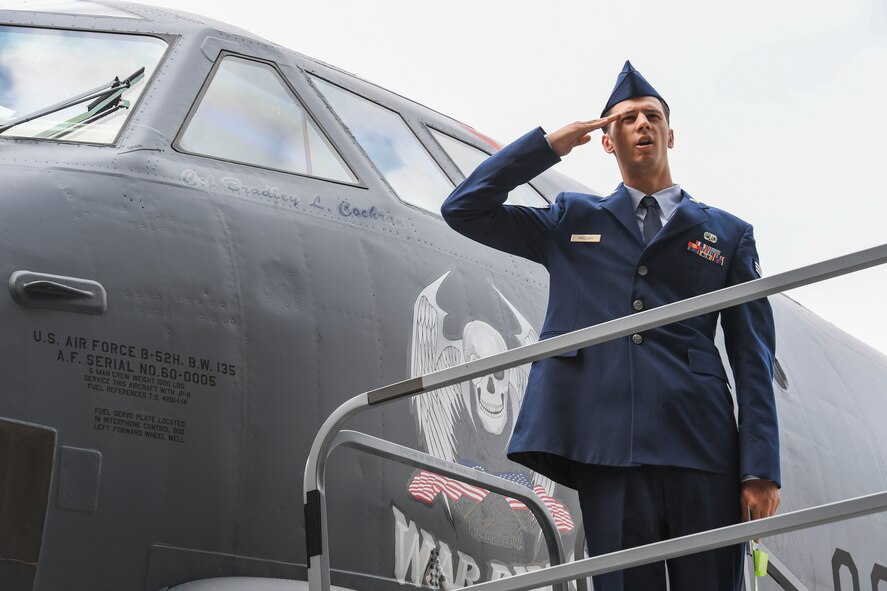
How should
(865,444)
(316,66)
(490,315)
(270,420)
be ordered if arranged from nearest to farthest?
(270,420), (490,315), (316,66), (865,444)

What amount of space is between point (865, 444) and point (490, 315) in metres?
3.90

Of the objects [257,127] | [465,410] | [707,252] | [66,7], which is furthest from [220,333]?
[66,7]

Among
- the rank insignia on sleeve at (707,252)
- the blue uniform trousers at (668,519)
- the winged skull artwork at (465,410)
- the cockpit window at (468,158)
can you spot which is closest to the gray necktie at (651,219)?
the rank insignia on sleeve at (707,252)

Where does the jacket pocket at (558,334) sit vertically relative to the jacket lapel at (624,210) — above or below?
below

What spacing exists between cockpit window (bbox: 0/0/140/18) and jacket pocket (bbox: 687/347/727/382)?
354 centimetres

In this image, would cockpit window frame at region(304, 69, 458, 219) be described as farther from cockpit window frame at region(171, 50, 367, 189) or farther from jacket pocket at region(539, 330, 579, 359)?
jacket pocket at region(539, 330, 579, 359)

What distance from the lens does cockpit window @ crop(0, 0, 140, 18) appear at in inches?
216

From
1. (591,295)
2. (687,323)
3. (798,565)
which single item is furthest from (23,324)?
(798,565)

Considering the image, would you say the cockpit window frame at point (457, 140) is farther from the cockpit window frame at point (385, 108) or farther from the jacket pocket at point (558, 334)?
the jacket pocket at point (558, 334)

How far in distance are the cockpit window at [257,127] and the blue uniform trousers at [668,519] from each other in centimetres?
242

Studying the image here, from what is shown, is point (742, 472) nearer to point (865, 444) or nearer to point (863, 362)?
point (865, 444)

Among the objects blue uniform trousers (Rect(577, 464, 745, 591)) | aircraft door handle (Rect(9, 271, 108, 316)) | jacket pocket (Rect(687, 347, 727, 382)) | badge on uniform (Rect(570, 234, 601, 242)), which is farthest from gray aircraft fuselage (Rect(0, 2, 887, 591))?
jacket pocket (Rect(687, 347, 727, 382))

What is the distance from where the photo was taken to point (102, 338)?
3836 millimetres

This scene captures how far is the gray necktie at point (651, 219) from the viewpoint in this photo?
351 centimetres
